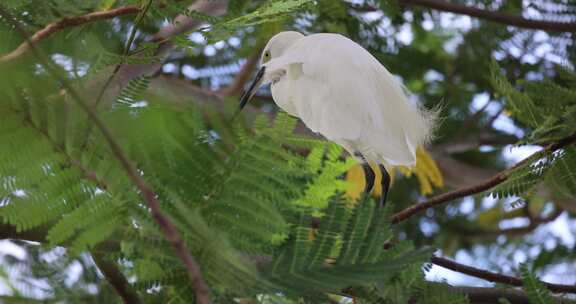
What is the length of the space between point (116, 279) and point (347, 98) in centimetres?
95

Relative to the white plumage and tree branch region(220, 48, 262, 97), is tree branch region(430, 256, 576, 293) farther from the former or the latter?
tree branch region(220, 48, 262, 97)

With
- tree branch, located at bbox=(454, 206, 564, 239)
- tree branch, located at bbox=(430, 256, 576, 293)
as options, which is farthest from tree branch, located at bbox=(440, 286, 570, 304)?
tree branch, located at bbox=(454, 206, 564, 239)

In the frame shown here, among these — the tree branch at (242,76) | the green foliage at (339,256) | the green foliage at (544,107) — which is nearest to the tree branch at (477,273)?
the green foliage at (544,107)

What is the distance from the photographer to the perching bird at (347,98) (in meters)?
2.19

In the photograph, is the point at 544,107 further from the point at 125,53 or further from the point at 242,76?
→ the point at 242,76

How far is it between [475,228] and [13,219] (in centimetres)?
401

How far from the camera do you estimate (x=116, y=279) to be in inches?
56.8

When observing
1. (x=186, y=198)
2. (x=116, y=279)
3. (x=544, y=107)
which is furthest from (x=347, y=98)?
(x=186, y=198)

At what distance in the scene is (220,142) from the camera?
1.08 metres

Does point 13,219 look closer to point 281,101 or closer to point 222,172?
point 222,172

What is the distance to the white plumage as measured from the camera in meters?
2.19

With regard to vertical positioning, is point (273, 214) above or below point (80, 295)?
above

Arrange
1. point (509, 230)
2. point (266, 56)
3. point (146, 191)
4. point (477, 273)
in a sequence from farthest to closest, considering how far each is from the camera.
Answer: point (509, 230) → point (266, 56) → point (477, 273) → point (146, 191)

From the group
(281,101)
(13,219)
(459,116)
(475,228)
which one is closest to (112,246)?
(13,219)
